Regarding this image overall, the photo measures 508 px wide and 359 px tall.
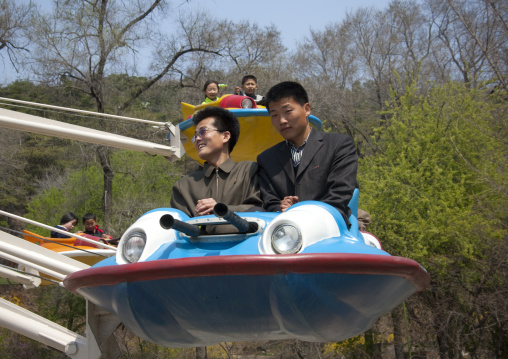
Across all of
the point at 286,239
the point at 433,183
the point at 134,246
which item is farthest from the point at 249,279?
the point at 433,183

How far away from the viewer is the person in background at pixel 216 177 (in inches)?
139

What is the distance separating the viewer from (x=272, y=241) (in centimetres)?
262

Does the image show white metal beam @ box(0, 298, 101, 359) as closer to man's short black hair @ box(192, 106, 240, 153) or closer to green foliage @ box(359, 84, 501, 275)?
man's short black hair @ box(192, 106, 240, 153)

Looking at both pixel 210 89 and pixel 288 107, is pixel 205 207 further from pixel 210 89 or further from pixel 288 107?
pixel 210 89

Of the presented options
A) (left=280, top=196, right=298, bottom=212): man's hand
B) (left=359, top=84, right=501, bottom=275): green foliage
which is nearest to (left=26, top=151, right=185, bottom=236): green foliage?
(left=359, top=84, right=501, bottom=275): green foliage

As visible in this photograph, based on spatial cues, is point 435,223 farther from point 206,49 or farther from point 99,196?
point 99,196

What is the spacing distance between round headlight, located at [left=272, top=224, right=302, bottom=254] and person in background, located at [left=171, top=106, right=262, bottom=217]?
2.61 ft

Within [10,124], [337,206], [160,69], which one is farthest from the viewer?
[160,69]

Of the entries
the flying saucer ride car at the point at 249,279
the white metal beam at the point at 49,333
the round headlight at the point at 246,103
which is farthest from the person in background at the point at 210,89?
the flying saucer ride car at the point at 249,279

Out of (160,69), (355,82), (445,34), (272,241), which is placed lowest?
(272,241)

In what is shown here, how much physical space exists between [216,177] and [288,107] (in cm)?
63

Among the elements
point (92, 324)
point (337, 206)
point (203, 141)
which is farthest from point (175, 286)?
point (92, 324)

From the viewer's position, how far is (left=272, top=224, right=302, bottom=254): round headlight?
2596 mm

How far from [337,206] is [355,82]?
2383cm
